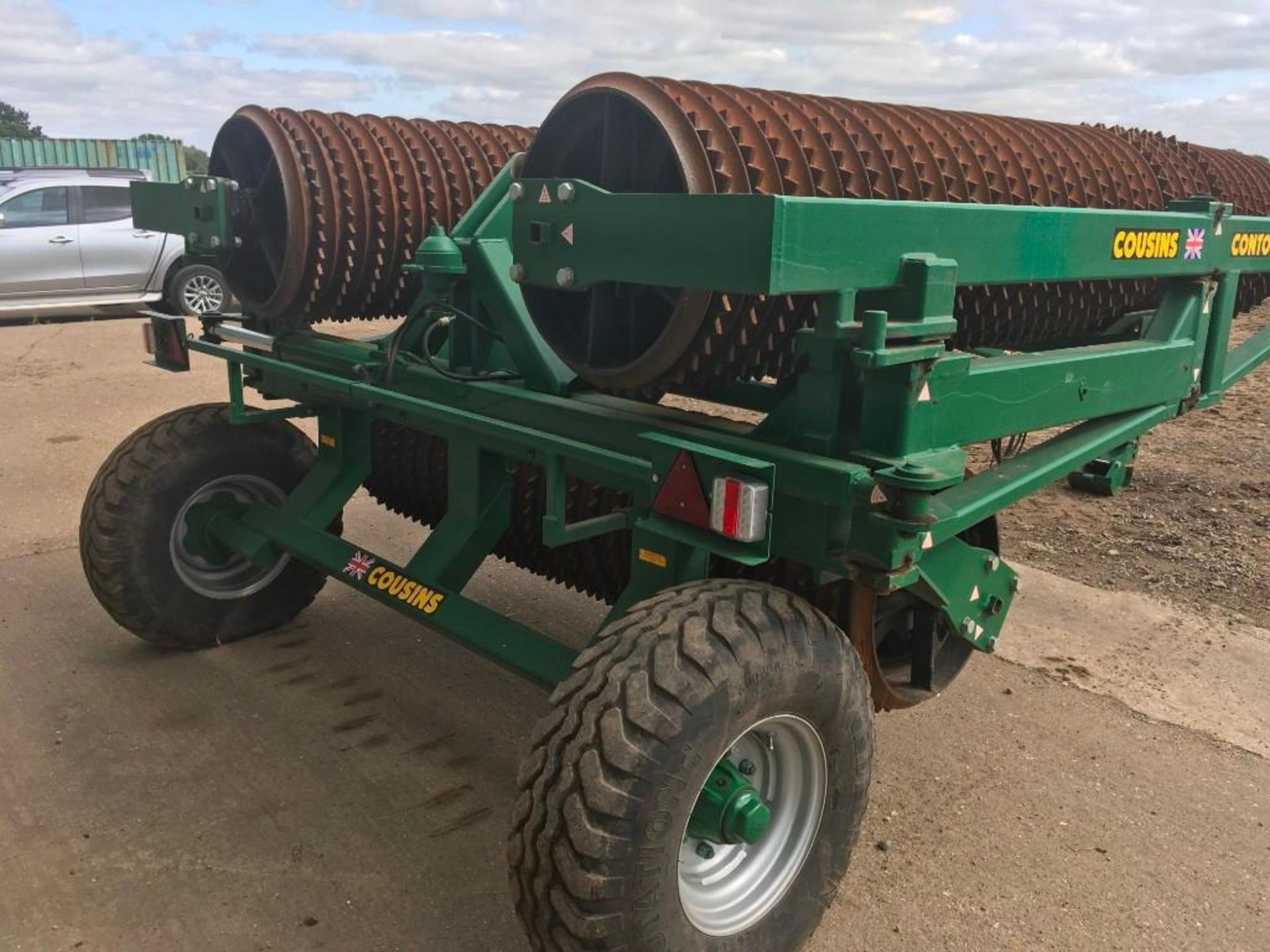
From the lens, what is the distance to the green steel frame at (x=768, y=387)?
2260 mm

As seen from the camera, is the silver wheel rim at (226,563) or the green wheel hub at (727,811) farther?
the silver wheel rim at (226,563)

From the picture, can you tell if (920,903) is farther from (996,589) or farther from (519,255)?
(519,255)

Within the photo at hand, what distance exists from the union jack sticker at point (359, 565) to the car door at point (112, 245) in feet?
32.9

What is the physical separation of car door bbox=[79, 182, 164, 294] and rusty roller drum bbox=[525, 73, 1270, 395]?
10.6 m

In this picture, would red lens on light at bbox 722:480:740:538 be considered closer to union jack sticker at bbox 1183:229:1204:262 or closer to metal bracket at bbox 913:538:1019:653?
metal bracket at bbox 913:538:1019:653

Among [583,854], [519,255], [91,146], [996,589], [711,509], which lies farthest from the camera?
[91,146]

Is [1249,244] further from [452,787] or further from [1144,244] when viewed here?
[452,787]

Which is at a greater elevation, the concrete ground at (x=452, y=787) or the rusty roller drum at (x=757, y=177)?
the rusty roller drum at (x=757, y=177)

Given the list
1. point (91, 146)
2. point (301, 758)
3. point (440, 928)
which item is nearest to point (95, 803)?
point (301, 758)

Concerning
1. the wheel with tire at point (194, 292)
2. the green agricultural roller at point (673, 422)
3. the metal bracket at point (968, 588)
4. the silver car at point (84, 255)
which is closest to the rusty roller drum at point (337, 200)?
the green agricultural roller at point (673, 422)

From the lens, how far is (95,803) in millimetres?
3082

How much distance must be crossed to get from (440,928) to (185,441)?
2.00m

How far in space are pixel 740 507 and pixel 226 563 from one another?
2.52 meters

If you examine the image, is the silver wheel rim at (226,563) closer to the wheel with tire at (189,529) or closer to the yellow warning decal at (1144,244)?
the wheel with tire at (189,529)
